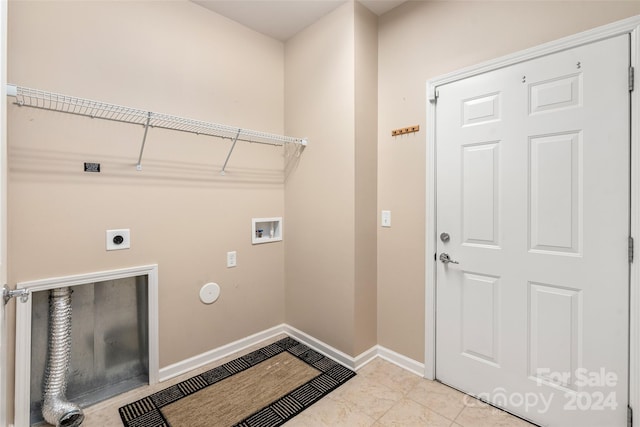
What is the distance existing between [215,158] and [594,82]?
2.34 meters

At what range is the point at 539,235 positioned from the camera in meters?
1.68

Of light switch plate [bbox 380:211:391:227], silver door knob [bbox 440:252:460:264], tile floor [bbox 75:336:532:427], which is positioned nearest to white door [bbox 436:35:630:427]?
silver door knob [bbox 440:252:460:264]

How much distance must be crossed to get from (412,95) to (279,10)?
1229 millimetres

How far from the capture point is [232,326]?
2488 millimetres

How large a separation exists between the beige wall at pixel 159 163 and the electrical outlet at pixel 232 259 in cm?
4

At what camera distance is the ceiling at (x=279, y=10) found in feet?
7.39

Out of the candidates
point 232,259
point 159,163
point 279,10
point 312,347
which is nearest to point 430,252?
point 312,347

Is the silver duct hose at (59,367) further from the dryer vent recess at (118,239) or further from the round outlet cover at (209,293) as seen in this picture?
the round outlet cover at (209,293)

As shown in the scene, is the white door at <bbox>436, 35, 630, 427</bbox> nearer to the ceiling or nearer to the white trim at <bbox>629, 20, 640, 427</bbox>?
the white trim at <bbox>629, 20, 640, 427</bbox>

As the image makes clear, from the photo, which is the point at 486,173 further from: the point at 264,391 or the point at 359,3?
the point at 264,391

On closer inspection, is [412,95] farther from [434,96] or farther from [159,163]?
[159,163]

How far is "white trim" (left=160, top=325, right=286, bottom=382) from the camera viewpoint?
2146 mm

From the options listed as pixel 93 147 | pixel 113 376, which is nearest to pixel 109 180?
pixel 93 147

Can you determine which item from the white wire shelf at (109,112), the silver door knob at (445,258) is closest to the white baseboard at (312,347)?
the silver door knob at (445,258)
